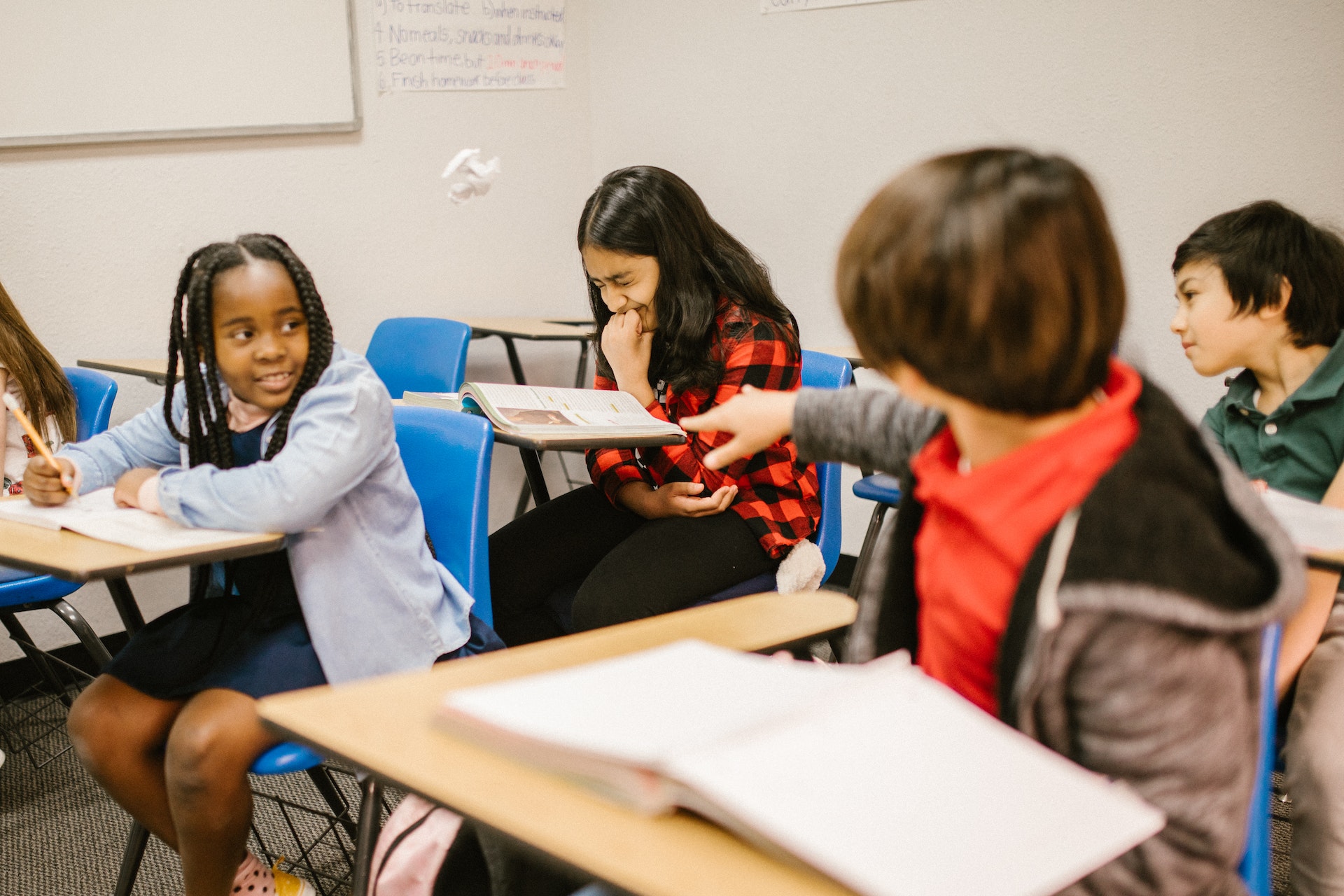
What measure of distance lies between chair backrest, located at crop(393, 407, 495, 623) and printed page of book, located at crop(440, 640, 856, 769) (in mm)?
779

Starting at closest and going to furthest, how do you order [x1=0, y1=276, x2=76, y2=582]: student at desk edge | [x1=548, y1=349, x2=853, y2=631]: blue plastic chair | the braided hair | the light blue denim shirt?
the light blue denim shirt → the braided hair → [x1=548, y1=349, x2=853, y2=631]: blue plastic chair → [x1=0, y1=276, x2=76, y2=582]: student at desk edge

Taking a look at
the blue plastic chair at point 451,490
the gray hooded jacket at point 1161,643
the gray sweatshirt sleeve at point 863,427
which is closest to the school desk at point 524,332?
the blue plastic chair at point 451,490

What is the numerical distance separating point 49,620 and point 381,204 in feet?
4.95

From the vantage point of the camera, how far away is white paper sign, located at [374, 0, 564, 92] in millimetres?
3150

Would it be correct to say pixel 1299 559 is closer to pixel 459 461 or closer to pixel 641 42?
pixel 459 461

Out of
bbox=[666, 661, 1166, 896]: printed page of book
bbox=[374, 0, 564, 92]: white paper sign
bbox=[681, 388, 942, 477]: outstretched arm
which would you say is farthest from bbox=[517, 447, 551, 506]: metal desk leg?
bbox=[666, 661, 1166, 896]: printed page of book

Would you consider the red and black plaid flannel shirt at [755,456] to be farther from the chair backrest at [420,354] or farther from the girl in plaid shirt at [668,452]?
the chair backrest at [420,354]

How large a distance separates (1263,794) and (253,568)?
1.28m

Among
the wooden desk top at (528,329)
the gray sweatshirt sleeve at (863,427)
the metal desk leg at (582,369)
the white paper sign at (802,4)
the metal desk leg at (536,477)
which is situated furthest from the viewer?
the metal desk leg at (582,369)

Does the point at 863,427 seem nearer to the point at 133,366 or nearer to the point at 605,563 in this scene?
the point at 605,563

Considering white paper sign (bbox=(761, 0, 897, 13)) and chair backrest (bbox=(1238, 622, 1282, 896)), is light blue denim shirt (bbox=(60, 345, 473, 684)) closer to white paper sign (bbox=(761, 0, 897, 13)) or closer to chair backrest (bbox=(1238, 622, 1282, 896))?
chair backrest (bbox=(1238, 622, 1282, 896))

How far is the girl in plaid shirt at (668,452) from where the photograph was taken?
1.82 meters

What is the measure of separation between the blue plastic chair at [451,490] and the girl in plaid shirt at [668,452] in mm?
256

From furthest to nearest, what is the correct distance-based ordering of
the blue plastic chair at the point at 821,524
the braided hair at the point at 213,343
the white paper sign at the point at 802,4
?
1. the white paper sign at the point at 802,4
2. the blue plastic chair at the point at 821,524
3. the braided hair at the point at 213,343
